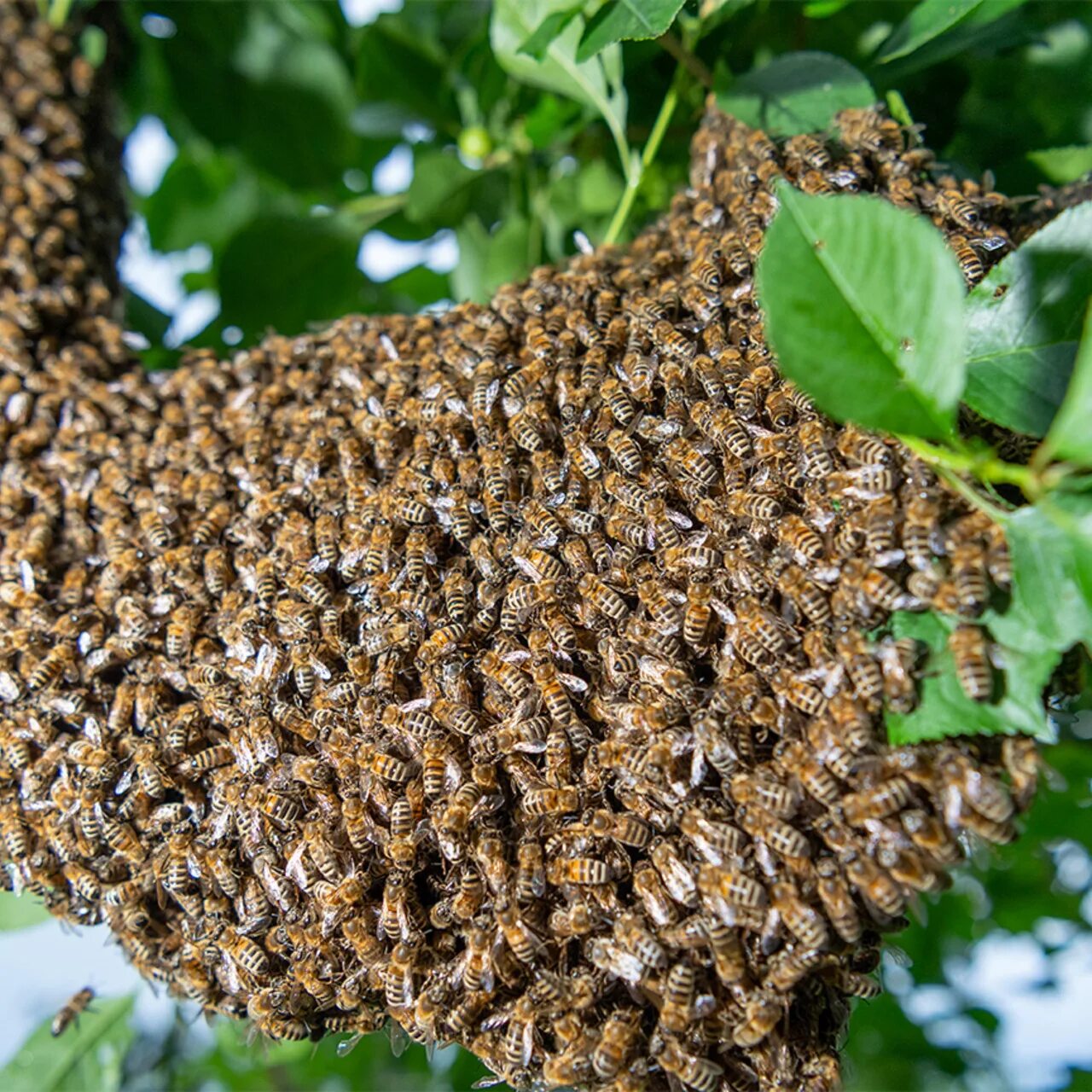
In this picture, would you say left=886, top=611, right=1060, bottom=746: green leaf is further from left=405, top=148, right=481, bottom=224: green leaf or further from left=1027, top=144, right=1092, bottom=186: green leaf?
left=405, top=148, right=481, bottom=224: green leaf

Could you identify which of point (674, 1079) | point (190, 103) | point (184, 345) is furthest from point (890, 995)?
point (190, 103)

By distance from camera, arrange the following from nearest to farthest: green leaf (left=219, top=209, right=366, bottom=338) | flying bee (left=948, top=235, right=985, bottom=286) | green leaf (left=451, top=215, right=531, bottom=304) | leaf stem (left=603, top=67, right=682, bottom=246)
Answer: flying bee (left=948, top=235, right=985, bottom=286) → leaf stem (left=603, top=67, right=682, bottom=246) → green leaf (left=451, top=215, right=531, bottom=304) → green leaf (left=219, top=209, right=366, bottom=338)

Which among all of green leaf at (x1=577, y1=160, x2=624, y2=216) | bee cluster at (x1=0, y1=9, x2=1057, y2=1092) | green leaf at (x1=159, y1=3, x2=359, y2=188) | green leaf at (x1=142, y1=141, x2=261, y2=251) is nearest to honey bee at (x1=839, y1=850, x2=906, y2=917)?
bee cluster at (x1=0, y1=9, x2=1057, y2=1092)

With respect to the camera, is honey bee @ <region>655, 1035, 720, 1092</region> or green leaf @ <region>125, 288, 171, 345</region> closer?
honey bee @ <region>655, 1035, 720, 1092</region>

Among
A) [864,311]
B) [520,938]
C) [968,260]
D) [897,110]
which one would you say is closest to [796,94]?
[897,110]

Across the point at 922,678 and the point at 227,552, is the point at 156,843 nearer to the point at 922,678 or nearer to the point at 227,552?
the point at 227,552
